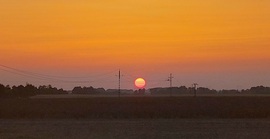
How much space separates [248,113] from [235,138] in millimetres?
37510

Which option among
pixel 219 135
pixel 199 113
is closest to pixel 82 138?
pixel 219 135

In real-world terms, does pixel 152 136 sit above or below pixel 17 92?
below

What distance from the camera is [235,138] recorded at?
31562 millimetres

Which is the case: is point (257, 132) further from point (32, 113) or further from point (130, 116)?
point (32, 113)

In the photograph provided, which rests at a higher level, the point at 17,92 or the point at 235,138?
the point at 17,92

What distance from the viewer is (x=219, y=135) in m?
33.5

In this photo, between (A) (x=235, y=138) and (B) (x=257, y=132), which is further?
(B) (x=257, y=132)

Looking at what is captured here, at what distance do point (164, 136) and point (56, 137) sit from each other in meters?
5.95

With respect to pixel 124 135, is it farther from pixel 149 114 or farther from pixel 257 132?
pixel 149 114

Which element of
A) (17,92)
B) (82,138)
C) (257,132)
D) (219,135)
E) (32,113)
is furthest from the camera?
(17,92)

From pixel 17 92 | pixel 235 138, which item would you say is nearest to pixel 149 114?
pixel 235 138

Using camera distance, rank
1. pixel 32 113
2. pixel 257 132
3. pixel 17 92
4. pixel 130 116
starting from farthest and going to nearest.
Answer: pixel 17 92 < pixel 32 113 < pixel 130 116 < pixel 257 132

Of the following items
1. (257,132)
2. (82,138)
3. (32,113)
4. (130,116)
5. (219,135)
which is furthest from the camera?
(32,113)

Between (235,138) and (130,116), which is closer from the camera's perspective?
(235,138)
